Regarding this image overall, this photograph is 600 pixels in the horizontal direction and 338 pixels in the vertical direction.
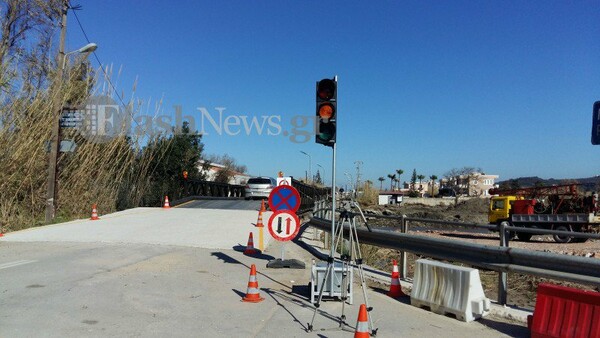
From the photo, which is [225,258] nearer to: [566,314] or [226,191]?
[566,314]

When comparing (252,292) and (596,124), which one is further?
(252,292)

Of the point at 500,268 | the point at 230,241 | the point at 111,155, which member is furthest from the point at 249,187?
the point at 500,268

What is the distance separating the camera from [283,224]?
32.8 feet

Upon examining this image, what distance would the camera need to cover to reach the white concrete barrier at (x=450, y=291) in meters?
6.52

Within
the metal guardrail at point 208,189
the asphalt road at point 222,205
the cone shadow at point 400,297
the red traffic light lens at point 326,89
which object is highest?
the red traffic light lens at point 326,89

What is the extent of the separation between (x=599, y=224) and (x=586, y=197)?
3.29m

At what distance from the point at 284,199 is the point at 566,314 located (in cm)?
590

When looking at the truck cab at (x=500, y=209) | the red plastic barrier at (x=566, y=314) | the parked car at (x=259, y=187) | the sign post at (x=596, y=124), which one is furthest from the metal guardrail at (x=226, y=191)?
the red plastic barrier at (x=566, y=314)

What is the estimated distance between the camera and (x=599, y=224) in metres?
Result: 28.5

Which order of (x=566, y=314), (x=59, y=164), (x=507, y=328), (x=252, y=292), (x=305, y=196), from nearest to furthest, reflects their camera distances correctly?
(x=566, y=314), (x=507, y=328), (x=252, y=292), (x=59, y=164), (x=305, y=196)

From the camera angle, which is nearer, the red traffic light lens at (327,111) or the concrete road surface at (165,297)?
the concrete road surface at (165,297)

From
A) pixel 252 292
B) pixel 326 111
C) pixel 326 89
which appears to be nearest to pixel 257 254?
pixel 252 292

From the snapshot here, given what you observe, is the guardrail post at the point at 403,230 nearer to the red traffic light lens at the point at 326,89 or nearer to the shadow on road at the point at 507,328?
the shadow on road at the point at 507,328

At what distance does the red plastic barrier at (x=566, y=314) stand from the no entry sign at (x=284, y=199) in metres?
5.40
